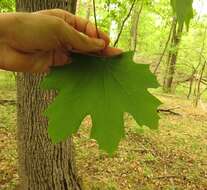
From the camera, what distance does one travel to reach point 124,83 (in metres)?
0.68

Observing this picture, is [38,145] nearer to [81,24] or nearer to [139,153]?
[81,24]

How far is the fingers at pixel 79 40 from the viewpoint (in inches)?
28.2

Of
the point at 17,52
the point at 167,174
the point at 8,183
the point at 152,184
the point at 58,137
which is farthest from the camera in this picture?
the point at 167,174

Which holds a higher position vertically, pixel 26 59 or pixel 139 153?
pixel 26 59

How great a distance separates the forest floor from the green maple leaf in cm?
283

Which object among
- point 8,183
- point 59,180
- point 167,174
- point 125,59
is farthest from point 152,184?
point 125,59

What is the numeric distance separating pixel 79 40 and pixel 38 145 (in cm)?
223

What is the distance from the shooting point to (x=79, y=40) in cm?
72

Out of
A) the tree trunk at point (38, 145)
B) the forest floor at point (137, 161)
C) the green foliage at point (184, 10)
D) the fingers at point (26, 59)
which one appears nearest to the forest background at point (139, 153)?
the forest floor at point (137, 161)

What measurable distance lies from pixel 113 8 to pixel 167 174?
130 inches

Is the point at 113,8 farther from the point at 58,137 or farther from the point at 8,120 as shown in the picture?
the point at 58,137

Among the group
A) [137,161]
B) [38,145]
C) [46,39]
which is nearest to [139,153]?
[137,161]

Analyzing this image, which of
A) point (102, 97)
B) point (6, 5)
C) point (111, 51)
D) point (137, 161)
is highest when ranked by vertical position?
point (6, 5)

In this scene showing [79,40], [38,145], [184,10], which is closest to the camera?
[184,10]
